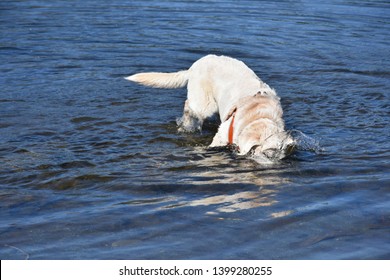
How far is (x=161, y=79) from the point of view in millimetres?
7840

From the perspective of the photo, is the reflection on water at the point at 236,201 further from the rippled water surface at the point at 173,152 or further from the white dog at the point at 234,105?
the white dog at the point at 234,105

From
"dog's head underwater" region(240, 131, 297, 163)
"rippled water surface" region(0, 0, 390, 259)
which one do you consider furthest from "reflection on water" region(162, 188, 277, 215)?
"dog's head underwater" region(240, 131, 297, 163)

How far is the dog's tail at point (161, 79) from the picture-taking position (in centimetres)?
780

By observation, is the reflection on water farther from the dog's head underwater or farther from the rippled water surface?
the dog's head underwater

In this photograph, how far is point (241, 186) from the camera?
596cm

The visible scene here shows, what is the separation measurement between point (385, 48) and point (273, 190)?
7014 millimetres

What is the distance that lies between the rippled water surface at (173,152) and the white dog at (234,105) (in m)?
0.18

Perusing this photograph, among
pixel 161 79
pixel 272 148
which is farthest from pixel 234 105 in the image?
pixel 161 79

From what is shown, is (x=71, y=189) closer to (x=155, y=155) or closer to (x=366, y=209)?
(x=155, y=155)

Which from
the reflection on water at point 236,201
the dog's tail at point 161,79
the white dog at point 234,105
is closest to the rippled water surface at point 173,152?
the reflection on water at point 236,201

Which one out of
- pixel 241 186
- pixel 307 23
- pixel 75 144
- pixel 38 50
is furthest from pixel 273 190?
pixel 307 23

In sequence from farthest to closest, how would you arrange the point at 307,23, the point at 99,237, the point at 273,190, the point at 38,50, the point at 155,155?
the point at 307,23, the point at 38,50, the point at 155,155, the point at 273,190, the point at 99,237

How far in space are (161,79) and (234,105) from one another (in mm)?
1244

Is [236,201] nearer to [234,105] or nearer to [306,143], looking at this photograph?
[234,105]
